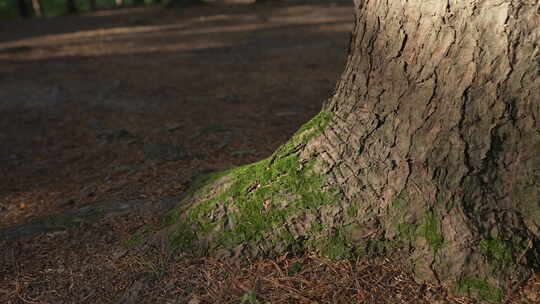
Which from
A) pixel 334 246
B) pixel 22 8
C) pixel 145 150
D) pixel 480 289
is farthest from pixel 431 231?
pixel 22 8

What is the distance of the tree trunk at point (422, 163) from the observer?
1.92 meters

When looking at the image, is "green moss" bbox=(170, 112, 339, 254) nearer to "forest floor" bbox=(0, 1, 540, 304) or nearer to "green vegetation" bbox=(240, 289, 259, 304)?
"forest floor" bbox=(0, 1, 540, 304)

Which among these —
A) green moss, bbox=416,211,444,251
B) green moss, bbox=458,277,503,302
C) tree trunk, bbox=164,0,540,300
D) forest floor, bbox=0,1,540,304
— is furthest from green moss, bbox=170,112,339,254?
green moss, bbox=458,277,503,302

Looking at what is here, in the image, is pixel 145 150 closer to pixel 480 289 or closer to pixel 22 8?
pixel 480 289

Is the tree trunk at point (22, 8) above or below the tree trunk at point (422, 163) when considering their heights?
above

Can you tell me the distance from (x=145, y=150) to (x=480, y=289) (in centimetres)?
338

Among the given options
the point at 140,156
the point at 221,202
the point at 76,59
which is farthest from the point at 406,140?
the point at 76,59

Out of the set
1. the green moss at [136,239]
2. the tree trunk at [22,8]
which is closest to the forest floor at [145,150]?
the green moss at [136,239]

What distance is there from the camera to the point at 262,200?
96.5 inches

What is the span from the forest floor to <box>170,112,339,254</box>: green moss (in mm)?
159

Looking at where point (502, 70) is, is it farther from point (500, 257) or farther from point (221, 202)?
point (221, 202)

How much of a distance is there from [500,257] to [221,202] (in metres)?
1.46

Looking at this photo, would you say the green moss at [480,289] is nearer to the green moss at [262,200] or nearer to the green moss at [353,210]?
the green moss at [353,210]

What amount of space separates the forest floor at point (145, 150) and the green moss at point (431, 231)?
0.21 meters
